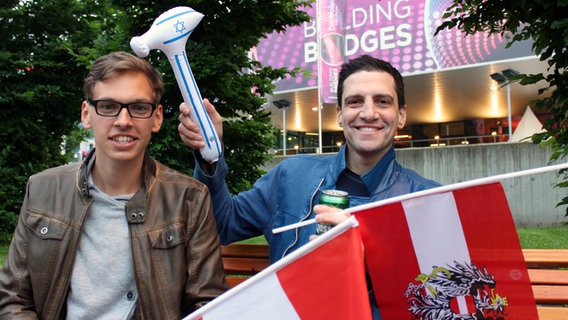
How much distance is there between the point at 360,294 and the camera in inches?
55.0

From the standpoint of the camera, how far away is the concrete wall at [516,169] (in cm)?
1362

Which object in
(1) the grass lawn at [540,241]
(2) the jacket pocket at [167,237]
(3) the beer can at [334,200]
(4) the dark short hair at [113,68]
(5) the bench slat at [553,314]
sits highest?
(4) the dark short hair at [113,68]

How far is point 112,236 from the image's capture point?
6.98ft

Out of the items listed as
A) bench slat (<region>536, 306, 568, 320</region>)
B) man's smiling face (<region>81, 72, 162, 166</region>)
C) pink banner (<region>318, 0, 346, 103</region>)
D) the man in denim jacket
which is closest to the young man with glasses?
man's smiling face (<region>81, 72, 162, 166</region>)

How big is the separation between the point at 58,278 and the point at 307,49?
18718 millimetres

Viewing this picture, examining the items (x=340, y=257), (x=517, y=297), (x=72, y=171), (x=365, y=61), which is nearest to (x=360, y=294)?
(x=340, y=257)

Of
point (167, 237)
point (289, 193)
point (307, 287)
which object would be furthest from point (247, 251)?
point (307, 287)

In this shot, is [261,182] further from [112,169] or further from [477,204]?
[477,204]

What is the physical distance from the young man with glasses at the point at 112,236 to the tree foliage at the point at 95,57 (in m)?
3.29

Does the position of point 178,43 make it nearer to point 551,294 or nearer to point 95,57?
point 551,294

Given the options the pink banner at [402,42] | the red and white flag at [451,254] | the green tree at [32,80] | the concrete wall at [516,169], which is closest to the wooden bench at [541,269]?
the red and white flag at [451,254]

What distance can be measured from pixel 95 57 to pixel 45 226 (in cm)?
421

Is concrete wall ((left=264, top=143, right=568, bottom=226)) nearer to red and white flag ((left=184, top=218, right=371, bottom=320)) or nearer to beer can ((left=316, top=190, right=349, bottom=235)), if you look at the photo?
beer can ((left=316, top=190, right=349, bottom=235))

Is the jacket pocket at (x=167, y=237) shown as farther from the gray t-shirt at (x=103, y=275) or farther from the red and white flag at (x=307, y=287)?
the red and white flag at (x=307, y=287)
